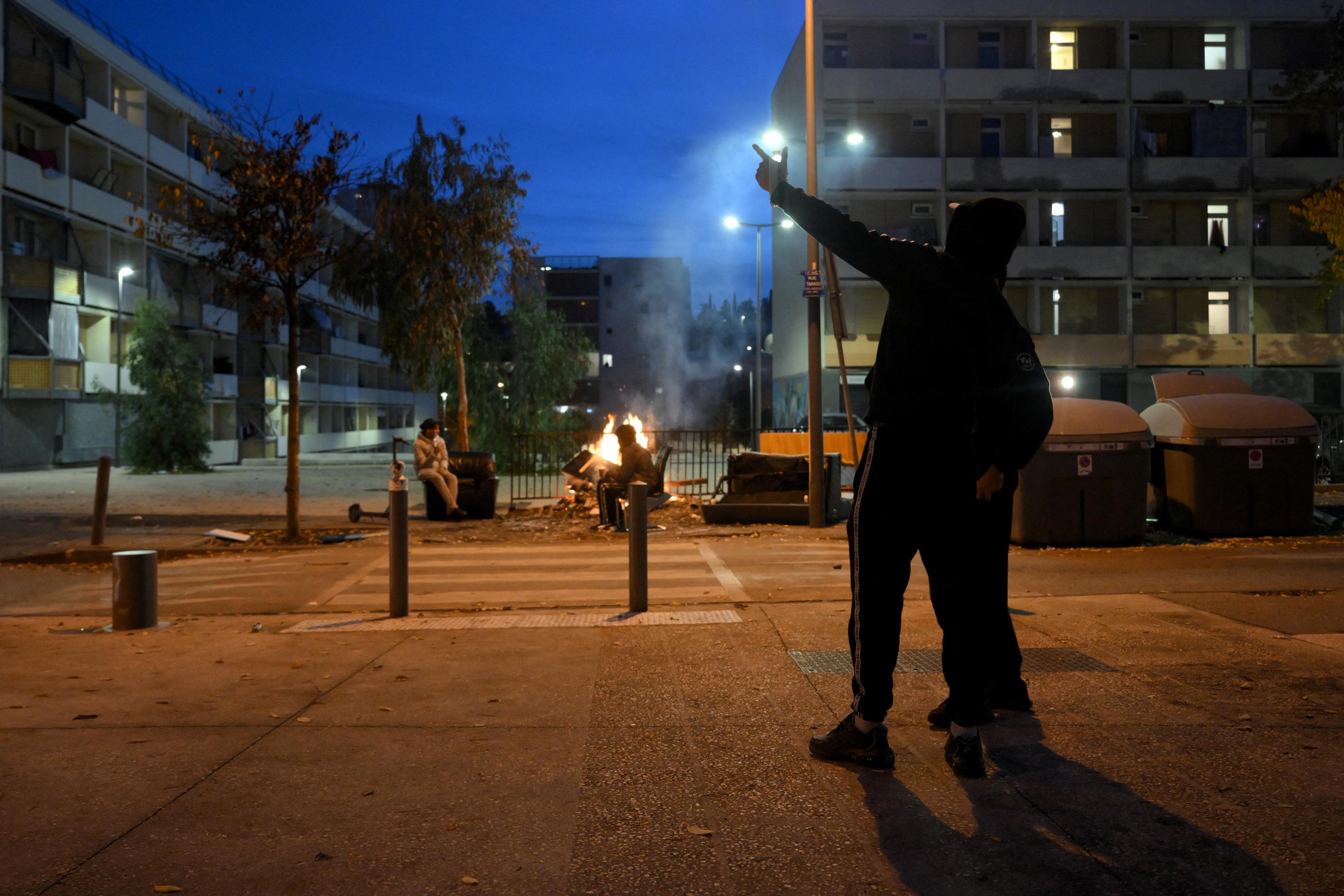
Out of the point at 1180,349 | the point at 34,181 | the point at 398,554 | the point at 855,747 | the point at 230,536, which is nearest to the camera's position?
the point at 855,747

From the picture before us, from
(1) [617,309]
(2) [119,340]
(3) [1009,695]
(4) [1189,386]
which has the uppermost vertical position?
(1) [617,309]

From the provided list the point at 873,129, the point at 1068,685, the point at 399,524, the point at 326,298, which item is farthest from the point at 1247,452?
the point at 326,298

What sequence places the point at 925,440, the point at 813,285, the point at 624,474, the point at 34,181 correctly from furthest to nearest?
the point at 34,181 → the point at 624,474 → the point at 813,285 → the point at 925,440

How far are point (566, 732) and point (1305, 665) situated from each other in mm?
3752

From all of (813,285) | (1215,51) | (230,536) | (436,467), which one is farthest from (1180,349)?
(230,536)

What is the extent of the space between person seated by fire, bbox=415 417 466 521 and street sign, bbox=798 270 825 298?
5.68 metres

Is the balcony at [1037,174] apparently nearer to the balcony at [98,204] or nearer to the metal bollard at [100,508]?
the balcony at [98,204]

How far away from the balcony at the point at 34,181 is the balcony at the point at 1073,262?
3362 cm

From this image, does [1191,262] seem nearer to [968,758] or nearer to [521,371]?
[521,371]

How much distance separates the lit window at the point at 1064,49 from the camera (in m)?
38.8

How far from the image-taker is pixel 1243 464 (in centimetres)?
1104

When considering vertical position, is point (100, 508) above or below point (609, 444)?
below

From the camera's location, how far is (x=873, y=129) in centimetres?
3881

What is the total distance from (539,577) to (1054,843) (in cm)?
669
